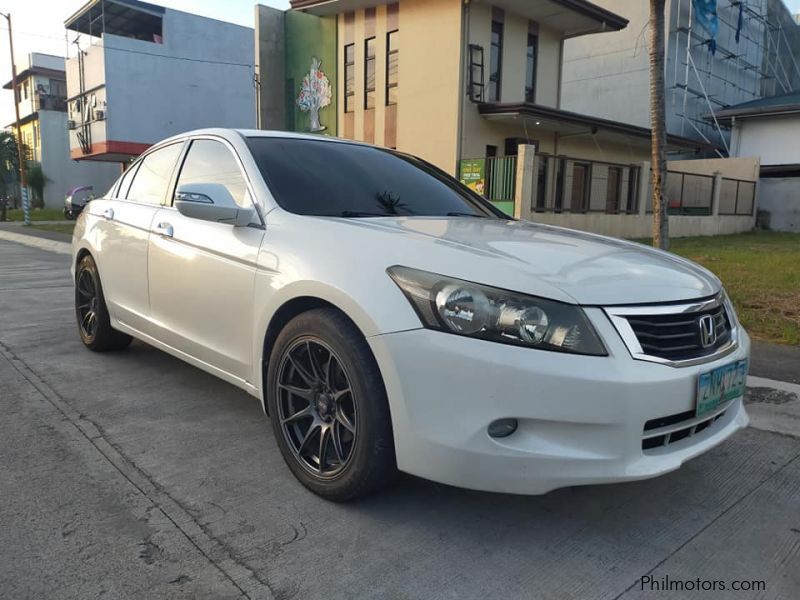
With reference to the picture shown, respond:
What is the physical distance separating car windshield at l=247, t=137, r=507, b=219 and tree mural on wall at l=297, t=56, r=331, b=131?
18.4 metres

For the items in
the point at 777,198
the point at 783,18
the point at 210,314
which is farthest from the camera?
the point at 783,18

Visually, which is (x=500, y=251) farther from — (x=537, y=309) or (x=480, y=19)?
(x=480, y=19)

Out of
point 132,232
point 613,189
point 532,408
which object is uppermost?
point 613,189

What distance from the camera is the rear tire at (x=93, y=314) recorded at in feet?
15.5

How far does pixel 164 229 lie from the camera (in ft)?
12.4

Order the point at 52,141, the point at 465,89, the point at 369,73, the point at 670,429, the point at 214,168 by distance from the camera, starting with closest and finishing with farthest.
→ the point at 670,429 < the point at 214,168 < the point at 465,89 < the point at 369,73 < the point at 52,141

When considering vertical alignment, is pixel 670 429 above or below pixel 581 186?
below

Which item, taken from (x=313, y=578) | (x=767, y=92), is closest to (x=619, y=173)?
(x=313, y=578)

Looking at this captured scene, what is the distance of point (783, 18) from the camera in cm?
3472

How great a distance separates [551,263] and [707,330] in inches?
25.8

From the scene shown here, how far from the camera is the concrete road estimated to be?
2.17 m

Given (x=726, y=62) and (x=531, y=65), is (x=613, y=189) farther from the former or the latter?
(x=726, y=62)

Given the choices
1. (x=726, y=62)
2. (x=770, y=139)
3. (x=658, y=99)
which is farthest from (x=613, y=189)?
(x=726, y=62)

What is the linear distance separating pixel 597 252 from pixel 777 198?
2475cm
